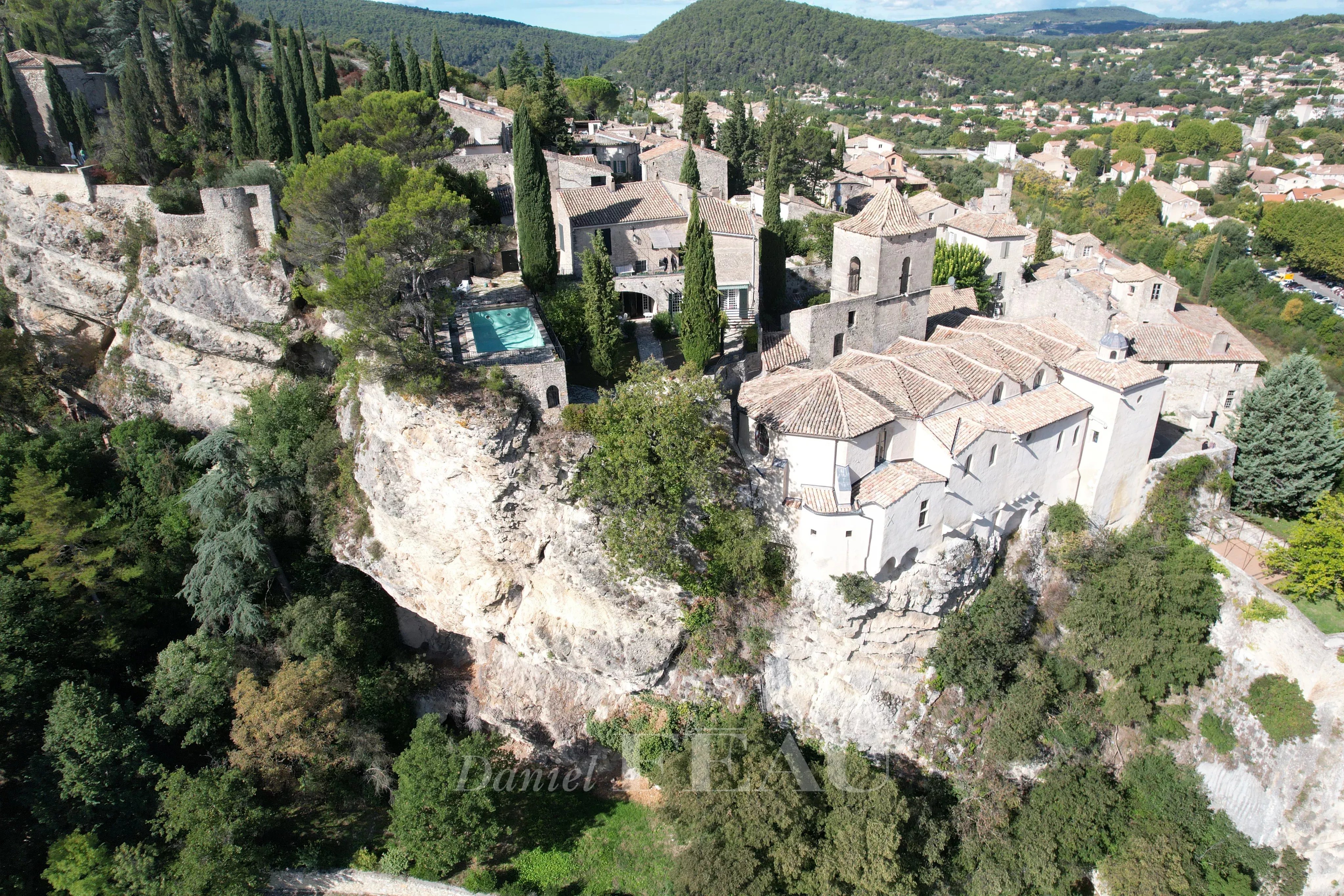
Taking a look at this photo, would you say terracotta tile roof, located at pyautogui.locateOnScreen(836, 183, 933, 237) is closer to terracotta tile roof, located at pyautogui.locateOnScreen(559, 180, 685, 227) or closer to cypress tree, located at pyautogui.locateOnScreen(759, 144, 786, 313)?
cypress tree, located at pyautogui.locateOnScreen(759, 144, 786, 313)

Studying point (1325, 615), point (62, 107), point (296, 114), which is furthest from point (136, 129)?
point (1325, 615)

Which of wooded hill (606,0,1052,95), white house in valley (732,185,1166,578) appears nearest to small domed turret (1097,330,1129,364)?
white house in valley (732,185,1166,578)

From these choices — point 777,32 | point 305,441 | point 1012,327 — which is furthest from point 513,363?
point 777,32

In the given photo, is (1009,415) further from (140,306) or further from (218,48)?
(218,48)

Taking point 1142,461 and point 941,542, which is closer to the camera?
point 941,542

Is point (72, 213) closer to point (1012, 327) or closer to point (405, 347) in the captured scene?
point (405, 347)

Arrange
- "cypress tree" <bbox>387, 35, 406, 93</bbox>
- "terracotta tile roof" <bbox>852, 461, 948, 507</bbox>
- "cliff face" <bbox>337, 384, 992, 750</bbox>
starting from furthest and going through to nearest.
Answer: "cypress tree" <bbox>387, 35, 406, 93</bbox> → "cliff face" <bbox>337, 384, 992, 750</bbox> → "terracotta tile roof" <bbox>852, 461, 948, 507</bbox>

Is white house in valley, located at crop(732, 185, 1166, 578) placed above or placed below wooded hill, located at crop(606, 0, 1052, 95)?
below
